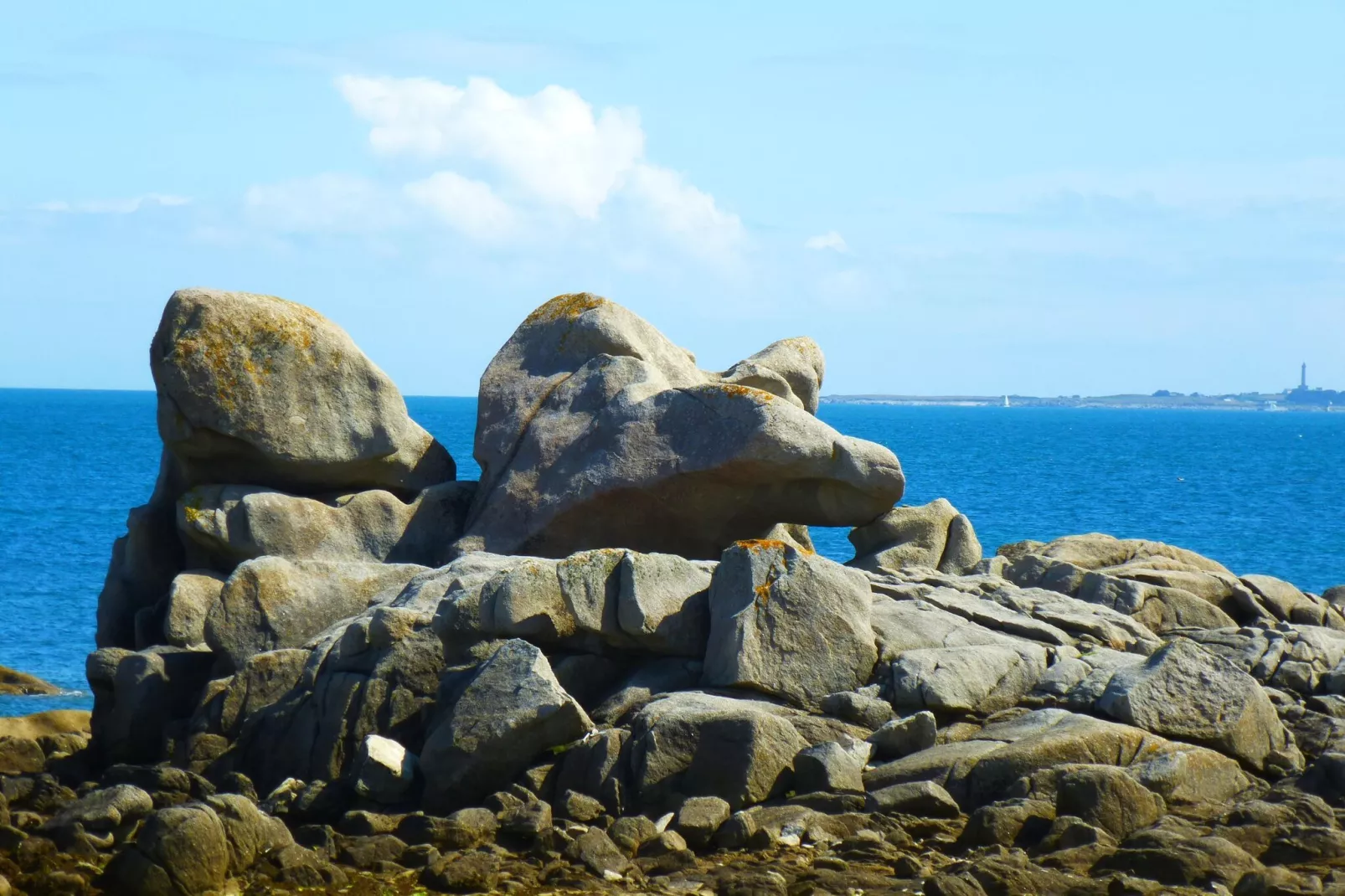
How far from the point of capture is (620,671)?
18406 mm

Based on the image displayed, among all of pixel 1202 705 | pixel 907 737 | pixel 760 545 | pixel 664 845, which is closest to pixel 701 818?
pixel 664 845

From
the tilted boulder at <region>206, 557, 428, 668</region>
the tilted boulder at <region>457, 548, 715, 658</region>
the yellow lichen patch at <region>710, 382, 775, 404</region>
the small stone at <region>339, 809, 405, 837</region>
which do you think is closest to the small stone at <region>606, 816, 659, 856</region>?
the small stone at <region>339, 809, 405, 837</region>

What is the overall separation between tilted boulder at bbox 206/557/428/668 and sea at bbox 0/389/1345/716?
9625 mm

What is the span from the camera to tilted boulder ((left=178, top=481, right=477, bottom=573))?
23.8 meters

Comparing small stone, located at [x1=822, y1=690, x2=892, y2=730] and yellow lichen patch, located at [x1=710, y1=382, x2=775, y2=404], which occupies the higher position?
yellow lichen patch, located at [x1=710, y1=382, x2=775, y2=404]

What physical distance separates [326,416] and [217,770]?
25.3 ft

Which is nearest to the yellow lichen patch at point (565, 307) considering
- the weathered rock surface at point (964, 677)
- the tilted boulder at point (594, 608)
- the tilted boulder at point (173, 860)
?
the tilted boulder at point (594, 608)

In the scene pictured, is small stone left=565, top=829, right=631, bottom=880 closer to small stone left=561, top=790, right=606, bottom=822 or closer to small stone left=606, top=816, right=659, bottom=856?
small stone left=606, top=816, right=659, bottom=856

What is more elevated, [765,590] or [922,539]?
[765,590]

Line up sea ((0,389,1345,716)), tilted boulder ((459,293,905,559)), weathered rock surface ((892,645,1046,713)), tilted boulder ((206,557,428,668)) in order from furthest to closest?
sea ((0,389,1345,716)) < tilted boulder ((459,293,905,559)) < tilted boulder ((206,557,428,668)) < weathered rock surface ((892,645,1046,713))

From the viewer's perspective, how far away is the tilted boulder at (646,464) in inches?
885

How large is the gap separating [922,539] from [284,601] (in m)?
10.4

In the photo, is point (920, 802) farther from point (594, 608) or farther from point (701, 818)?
point (594, 608)

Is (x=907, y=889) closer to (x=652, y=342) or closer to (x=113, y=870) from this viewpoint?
(x=113, y=870)
